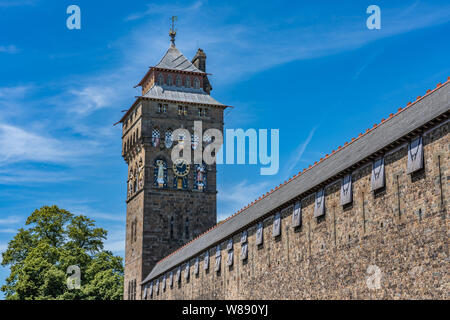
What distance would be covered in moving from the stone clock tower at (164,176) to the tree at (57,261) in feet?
11.4

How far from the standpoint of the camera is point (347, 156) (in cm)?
2911

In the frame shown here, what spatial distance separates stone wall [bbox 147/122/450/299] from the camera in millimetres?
20891

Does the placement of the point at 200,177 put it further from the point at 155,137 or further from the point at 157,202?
the point at 155,137

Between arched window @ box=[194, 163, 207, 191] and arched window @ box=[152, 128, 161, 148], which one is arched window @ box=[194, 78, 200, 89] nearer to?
arched window @ box=[152, 128, 161, 148]

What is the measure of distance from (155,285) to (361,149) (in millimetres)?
32476

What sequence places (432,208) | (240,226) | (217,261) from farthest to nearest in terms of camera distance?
(217,261) → (240,226) → (432,208)

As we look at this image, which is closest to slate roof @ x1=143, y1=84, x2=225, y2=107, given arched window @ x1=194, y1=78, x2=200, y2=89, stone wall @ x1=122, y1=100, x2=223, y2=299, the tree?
arched window @ x1=194, y1=78, x2=200, y2=89

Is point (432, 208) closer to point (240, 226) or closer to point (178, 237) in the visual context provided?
point (240, 226)

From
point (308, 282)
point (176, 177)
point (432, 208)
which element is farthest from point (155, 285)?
point (432, 208)

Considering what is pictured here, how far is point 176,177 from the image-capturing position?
63.8 m

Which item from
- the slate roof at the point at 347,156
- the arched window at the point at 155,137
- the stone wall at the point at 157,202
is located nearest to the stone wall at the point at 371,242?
the slate roof at the point at 347,156

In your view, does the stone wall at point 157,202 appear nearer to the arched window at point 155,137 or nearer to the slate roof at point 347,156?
the arched window at point 155,137

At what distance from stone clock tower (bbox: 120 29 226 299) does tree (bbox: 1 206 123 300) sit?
3.49m

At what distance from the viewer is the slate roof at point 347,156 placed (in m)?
23.4
